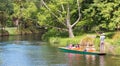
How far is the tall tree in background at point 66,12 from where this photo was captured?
5707 cm

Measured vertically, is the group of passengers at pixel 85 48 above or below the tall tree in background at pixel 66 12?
below

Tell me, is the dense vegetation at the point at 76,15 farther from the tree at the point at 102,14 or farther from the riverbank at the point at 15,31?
the riverbank at the point at 15,31

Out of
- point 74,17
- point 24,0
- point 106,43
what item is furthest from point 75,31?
point 106,43

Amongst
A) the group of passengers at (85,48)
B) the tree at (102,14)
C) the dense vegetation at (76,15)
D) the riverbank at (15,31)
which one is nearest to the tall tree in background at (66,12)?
the dense vegetation at (76,15)

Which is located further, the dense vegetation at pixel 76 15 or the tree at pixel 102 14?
the dense vegetation at pixel 76 15

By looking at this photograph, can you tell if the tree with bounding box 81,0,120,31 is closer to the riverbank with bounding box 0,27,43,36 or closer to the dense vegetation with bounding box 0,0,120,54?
the dense vegetation with bounding box 0,0,120,54

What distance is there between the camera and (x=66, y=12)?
5831 cm

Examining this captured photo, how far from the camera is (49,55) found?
4044 centimetres

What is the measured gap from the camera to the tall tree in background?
187 ft

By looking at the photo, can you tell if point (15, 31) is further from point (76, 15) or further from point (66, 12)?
point (66, 12)

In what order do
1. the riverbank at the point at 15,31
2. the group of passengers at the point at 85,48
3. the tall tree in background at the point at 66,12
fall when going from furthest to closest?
the riverbank at the point at 15,31, the tall tree in background at the point at 66,12, the group of passengers at the point at 85,48

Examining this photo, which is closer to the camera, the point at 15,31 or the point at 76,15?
the point at 76,15

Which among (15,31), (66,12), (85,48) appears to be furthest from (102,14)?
(15,31)

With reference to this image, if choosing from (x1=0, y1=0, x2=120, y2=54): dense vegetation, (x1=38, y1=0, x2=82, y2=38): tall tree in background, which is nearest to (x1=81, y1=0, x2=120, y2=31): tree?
(x1=0, y1=0, x2=120, y2=54): dense vegetation
